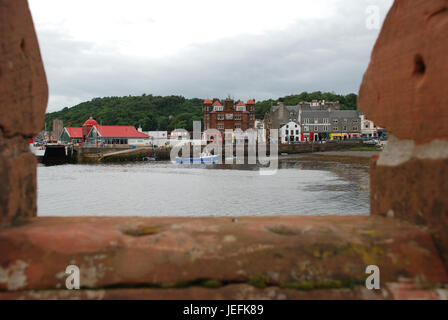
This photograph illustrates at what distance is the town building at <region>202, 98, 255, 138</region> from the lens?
103312mm

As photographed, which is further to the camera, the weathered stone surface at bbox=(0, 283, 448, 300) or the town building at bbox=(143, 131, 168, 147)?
the town building at bbox=(143, 131, 168, 147)

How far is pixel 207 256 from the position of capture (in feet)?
8.50

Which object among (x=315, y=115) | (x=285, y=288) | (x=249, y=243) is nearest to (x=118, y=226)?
(x=249, y=243)

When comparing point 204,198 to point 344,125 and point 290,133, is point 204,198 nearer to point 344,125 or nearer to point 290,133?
point 290,133

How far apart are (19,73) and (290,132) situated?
112m

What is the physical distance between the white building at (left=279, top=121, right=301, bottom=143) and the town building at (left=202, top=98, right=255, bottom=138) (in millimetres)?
13973

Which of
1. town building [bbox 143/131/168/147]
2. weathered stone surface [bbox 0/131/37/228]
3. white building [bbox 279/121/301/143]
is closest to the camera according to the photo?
weathered stone surface [bbox 0/131/37/228]

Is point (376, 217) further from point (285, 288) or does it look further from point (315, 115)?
point (315, 115)

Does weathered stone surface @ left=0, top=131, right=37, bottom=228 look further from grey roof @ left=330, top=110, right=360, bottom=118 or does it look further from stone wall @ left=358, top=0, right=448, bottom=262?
grey roof @ left=330, top=110, right=360, bottom=118

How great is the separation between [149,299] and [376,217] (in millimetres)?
2003

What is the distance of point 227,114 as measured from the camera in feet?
339

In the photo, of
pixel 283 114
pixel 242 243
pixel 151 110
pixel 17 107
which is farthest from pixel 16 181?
pixel 151 110

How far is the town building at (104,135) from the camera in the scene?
101938 mm

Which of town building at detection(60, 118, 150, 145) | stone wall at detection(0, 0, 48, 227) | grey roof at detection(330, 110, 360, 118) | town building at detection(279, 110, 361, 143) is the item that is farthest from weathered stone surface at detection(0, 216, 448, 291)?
grey roof at detection(330, 110, 360, 118)
